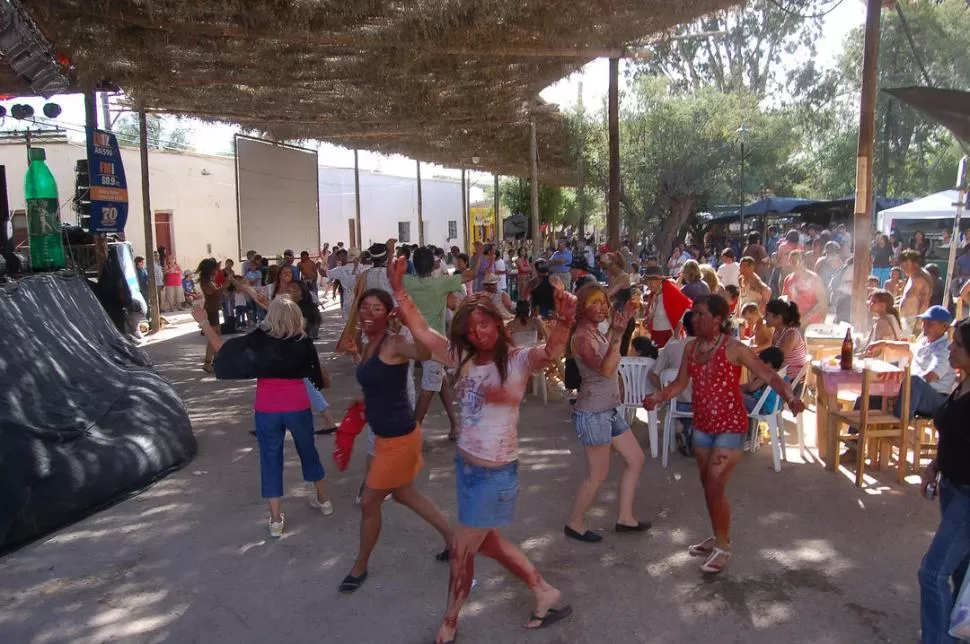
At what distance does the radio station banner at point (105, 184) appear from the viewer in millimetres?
11711

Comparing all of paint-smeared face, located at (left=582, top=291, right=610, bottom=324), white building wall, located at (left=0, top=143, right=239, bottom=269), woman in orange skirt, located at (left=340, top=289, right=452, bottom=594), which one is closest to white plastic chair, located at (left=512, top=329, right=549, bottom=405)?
paint-smeared face, located at (left=582, top=291, right=610, bottom=324)

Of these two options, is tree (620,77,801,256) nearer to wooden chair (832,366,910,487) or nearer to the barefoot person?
wooden chair (832,366,910,487)

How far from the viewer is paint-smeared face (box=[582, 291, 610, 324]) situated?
437cm

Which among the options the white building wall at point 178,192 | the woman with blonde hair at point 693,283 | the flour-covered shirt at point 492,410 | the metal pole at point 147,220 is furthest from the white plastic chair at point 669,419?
the white building wall at point 178,192

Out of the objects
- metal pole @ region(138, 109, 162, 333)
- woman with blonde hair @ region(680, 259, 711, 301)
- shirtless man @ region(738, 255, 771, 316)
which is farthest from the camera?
metal pole @ region(138, 109, 162, 333)

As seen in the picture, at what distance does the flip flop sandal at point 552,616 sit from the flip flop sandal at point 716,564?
88 cm

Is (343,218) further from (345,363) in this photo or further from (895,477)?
(895,477)

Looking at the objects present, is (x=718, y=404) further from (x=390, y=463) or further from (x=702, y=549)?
(x=390, y=463)

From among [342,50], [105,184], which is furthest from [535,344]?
[105,184]

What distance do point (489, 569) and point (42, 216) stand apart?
9.54 metres

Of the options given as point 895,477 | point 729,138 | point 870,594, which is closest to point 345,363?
point 895,477

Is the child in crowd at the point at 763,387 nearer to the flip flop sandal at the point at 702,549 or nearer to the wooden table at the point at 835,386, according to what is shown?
the wooden table at the point at 835,386

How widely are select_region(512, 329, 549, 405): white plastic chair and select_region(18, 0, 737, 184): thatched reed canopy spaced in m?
3.50

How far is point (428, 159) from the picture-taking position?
76.7ft
